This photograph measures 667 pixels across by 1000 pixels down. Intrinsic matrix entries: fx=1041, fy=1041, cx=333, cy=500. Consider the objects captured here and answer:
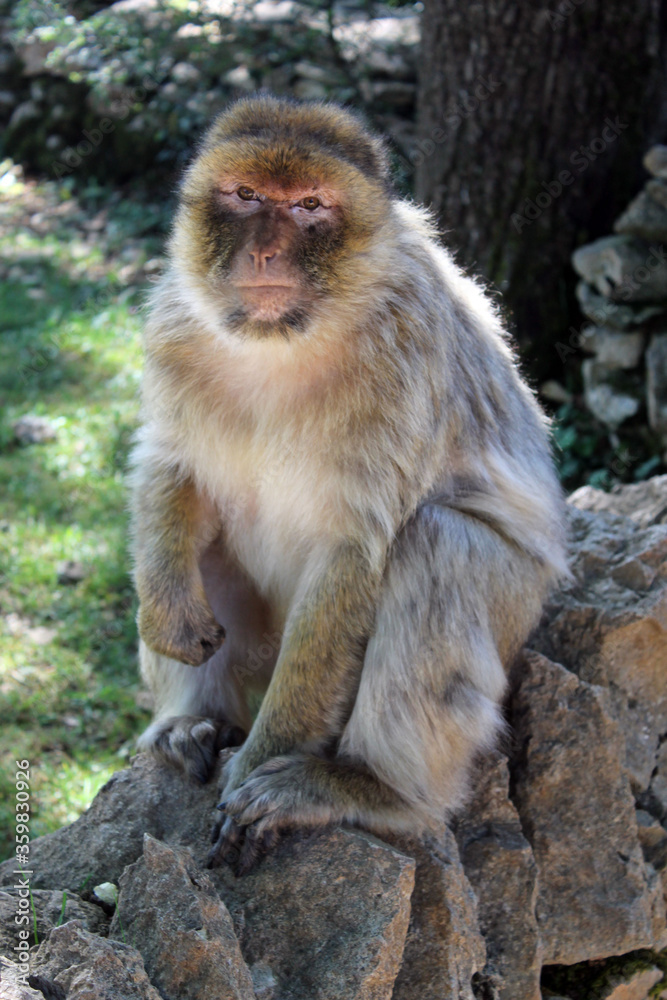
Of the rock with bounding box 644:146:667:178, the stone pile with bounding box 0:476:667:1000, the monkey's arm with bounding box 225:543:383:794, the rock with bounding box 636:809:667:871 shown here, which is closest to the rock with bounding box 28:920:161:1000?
the stone pile with bounding box 0:476:667:1000

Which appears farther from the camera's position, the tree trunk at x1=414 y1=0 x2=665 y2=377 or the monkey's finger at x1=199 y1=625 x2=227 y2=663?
the tree trunk at x1=414 y1=0 x2=665 y2=377

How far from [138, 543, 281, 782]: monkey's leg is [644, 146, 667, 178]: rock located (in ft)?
11.2

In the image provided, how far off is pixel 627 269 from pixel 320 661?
11.8ft

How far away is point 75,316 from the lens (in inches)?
305

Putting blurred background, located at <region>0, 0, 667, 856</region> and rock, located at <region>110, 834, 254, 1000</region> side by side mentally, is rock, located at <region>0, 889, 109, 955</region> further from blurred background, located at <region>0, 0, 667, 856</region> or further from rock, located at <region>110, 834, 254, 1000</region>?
blurred background, located at <region>0, 0, 667, 856</region>

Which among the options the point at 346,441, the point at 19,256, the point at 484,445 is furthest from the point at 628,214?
the point at 19,256

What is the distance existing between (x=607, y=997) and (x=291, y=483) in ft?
5.47

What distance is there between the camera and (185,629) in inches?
119

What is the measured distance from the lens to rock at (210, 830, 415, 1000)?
2373 mm

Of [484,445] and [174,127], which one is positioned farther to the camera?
[174,127]

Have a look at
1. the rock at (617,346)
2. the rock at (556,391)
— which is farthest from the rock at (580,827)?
the rock at (556,391)

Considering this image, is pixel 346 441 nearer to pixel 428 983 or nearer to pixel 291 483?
pixel 291 483

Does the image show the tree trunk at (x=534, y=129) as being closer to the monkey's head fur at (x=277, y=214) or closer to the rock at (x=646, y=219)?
the rock at (x=646, y=219)

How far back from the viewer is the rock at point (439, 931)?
8.27ft
